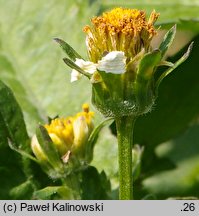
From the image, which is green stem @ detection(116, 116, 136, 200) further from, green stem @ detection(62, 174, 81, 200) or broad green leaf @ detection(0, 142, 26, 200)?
broad green leaf @ detection(0, 142, 26, 200)

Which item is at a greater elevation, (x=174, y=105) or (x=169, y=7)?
(x=169, y=7)

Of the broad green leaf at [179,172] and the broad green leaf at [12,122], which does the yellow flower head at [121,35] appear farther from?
the broad green leaf at [179,172]

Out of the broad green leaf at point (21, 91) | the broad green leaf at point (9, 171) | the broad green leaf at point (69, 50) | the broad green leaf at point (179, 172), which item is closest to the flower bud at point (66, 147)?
the broad green leaf at point (9, 171)

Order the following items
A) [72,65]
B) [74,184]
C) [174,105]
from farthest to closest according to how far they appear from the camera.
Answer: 1. [174,105]
2. [74,184]
3. [72,65]

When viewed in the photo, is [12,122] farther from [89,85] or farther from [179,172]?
[179,172]

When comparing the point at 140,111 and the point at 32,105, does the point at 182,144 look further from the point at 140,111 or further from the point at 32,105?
the point at 140,111

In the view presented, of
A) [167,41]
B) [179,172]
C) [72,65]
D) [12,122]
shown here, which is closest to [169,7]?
[179,172]
